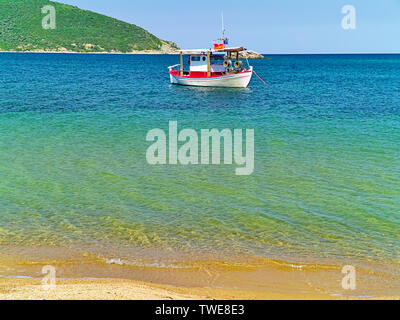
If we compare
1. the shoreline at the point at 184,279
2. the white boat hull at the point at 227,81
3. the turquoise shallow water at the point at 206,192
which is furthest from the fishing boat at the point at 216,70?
the shoreline at the point at 184,279

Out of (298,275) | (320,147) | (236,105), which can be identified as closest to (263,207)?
(298,275)

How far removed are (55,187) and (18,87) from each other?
39.9 meters

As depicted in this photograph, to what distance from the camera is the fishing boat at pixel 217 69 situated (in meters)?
51.6

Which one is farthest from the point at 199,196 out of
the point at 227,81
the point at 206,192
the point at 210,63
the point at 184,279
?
the point at 210,63

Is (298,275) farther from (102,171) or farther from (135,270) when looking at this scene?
(102,171)

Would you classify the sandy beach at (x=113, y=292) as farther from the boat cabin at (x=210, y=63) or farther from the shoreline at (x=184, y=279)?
the boat cabin at (x=210, y=63)

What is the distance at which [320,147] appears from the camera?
21.1 meters

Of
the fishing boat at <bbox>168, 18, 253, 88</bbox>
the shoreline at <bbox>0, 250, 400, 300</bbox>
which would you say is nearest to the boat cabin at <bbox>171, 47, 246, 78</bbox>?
the fishing boat at <bbox>168, 18, 253, 88</bbox>

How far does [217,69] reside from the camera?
178 feet

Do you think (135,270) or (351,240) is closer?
(135,270)

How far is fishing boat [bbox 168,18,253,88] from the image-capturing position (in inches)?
2031

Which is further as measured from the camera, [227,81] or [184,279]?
[227,81]

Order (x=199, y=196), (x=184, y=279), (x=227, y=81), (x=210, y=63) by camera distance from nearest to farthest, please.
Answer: (x=184, y=279), (x=199, y=196), (x=227, y=81), (x=210, y=63)

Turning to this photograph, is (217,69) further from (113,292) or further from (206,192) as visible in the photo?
(113,292)
